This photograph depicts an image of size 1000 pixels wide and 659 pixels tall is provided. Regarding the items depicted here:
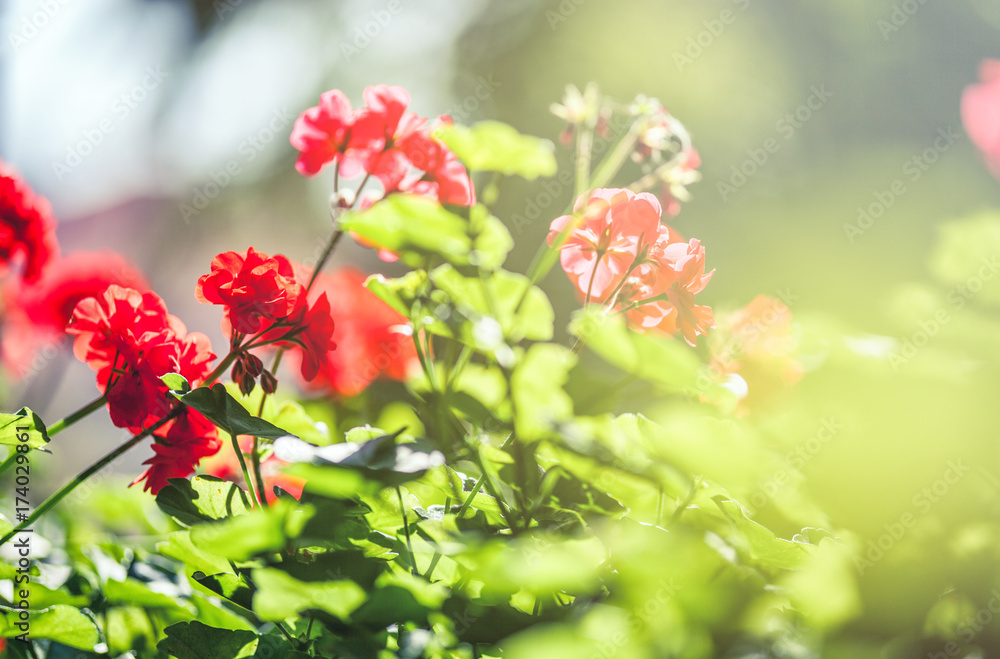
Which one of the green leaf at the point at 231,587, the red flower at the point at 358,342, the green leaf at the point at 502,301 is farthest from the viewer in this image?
the red flower at the point at 358,342

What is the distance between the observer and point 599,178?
700 millimetres

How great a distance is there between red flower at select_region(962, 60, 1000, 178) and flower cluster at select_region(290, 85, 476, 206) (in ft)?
1.62

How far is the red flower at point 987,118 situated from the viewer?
59 centimetres

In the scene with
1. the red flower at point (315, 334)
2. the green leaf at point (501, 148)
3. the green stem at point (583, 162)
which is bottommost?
the green leaf at point (501, 148)

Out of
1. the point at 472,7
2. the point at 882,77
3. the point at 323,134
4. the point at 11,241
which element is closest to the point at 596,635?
the point at 323,134

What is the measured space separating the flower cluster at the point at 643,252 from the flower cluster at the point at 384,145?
16 centimetres

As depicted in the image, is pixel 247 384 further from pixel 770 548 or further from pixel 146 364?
pixel 770 548

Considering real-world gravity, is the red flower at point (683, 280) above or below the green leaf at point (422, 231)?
above

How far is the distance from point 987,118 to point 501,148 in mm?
481

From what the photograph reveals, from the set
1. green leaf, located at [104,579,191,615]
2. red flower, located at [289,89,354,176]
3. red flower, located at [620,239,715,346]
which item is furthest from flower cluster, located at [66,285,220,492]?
red flower, located at [620,239,715,346]

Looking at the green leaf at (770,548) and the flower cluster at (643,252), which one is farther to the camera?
the flower cluster at (643,252)

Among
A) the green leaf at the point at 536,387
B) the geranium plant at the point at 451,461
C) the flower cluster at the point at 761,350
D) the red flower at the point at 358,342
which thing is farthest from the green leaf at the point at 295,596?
the red flower at the point at 358,342

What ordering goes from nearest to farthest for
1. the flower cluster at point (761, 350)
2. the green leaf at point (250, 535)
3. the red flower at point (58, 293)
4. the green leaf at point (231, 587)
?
the green leaf at point (250, 535) < the green leaf at point (231, 587) < the flower cluster at point (761, 350) < the red flower at point (58, 293)

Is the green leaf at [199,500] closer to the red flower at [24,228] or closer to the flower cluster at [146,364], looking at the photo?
the flower cluster at [146,364]
